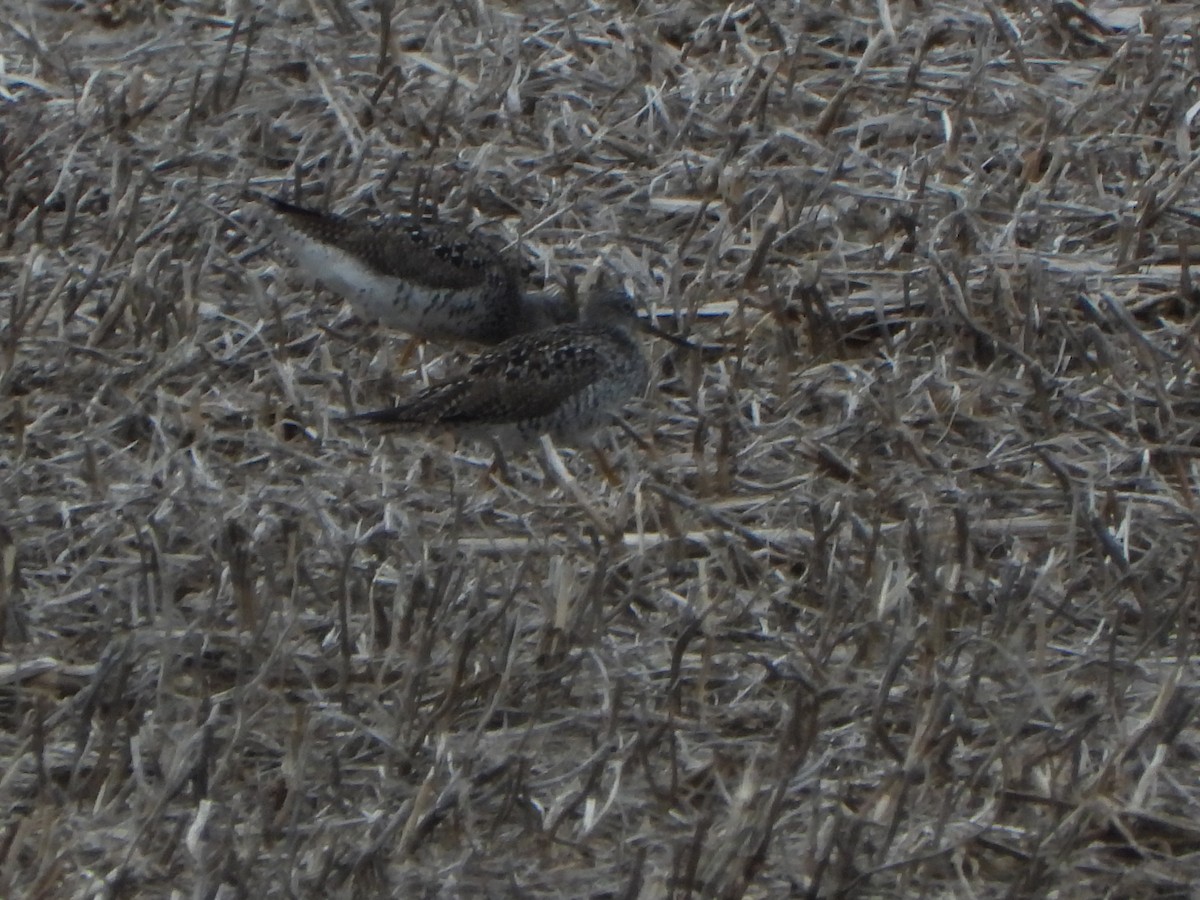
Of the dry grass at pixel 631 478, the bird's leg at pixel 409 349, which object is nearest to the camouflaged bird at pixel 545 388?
the dry grass at pixel 631 478

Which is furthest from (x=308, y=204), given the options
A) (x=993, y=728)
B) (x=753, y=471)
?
(x=993, y=728)

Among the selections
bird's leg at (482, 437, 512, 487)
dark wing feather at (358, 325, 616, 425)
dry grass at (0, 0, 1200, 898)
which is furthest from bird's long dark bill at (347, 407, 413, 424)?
bird's leg at (482, 437, 512, 487)

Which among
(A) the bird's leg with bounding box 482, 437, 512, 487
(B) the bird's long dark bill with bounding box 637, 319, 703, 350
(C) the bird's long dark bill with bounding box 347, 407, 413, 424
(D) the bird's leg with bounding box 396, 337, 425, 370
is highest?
(C) the bird's long dark bill with bounding box 347, 407, 413, 424

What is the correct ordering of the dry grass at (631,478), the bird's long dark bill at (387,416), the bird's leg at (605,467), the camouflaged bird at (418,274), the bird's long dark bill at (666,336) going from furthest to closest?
the camouflaged bird at (418,274), the bird's long dark bill at (666,336), the bird's leg at (605,467), the bird's long dark bill at (387,416), the dry grass at (631,478)

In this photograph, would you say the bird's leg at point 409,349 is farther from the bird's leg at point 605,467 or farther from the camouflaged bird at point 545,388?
the bird's leg at point 605,467

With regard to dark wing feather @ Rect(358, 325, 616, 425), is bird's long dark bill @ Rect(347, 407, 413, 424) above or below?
above

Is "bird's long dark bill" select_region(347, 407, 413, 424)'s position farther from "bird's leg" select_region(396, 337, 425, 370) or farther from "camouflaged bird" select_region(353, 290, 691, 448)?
"bird's leg" select_region(396, 337, 425, 370)
